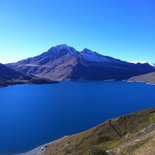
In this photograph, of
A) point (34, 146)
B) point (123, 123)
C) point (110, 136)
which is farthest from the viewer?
point (34, 146)

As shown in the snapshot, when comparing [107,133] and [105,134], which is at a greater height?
[107,133]

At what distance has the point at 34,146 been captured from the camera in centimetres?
9369

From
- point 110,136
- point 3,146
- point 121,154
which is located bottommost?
point 3,146

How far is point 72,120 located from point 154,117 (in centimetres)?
6542

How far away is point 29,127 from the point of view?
405 feet

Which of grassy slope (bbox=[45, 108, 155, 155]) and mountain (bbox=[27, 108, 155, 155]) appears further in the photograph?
grassy slope (bbox=[45, 108, 155, 155])

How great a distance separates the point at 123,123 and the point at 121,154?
149 ft

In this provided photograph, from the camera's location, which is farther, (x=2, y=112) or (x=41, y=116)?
(x=2, y=112)

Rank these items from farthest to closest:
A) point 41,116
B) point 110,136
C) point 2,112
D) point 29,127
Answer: point 2,112, point 41,116, point 29,127, point 110,136

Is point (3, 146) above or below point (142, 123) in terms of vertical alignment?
below

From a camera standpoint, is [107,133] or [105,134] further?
[107,133]

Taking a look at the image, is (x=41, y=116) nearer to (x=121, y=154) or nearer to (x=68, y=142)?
(x=68, y=142)

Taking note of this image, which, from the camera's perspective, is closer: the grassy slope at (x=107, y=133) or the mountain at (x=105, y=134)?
the mountain at (x=105, y=134)

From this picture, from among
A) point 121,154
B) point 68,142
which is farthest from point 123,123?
point 121,154
